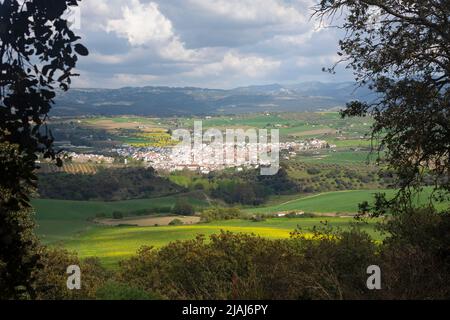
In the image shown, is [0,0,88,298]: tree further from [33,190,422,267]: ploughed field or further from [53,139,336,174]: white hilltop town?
[53,139,336,174]: white hilltop town

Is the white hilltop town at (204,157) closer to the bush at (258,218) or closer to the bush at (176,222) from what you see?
the bush at (258,218)

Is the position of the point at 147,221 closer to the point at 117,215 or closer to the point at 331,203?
the point at 117,215

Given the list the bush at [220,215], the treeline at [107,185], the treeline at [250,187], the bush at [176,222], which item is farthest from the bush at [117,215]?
the treeline at [250,187]

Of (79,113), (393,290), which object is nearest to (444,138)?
(393,290)

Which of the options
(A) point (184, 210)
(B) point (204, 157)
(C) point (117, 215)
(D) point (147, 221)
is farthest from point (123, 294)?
(B) point (204, 157)

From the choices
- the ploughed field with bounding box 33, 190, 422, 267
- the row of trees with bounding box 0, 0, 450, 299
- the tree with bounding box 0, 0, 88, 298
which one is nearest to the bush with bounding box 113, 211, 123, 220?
the ploughed field with bounding box 33, 190, 422, 267
